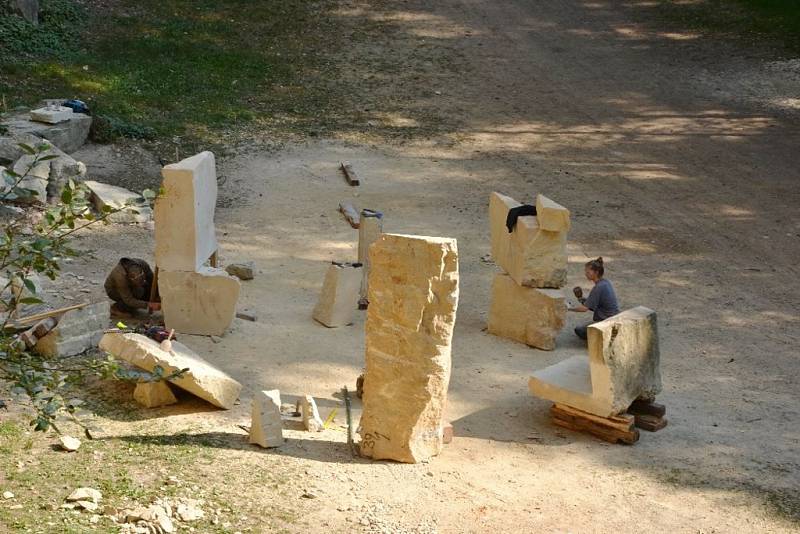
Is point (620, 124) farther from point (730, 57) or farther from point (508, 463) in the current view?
point (508, 463)

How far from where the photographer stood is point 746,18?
25375mm

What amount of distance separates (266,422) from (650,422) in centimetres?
379

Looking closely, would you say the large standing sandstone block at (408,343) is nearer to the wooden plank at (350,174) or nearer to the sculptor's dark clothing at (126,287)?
the sculptor's dark clothing at (126,287)

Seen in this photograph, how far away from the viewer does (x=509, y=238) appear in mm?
12828

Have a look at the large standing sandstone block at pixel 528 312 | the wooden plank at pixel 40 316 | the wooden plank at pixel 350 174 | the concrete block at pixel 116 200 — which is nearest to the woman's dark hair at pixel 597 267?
the large standing sandstone block at pixel 528 312

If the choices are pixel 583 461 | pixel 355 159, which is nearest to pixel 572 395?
pixel 583 461

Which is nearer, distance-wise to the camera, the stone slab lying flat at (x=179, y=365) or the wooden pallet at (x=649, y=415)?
the stone slab lying flat at (x=179, y=365)

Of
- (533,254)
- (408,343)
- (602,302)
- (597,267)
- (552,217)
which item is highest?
(552,217)

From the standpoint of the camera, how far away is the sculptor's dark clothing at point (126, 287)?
477 inches

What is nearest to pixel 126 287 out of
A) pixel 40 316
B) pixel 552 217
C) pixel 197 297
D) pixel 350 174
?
pixel 197 297

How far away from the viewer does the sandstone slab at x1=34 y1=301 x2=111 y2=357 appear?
10523 mm

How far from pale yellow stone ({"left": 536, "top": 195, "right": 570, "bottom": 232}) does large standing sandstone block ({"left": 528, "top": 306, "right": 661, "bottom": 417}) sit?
2.04m

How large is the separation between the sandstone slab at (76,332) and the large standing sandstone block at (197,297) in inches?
35.5

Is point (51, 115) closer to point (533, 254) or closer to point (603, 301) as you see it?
point (533, 254)
